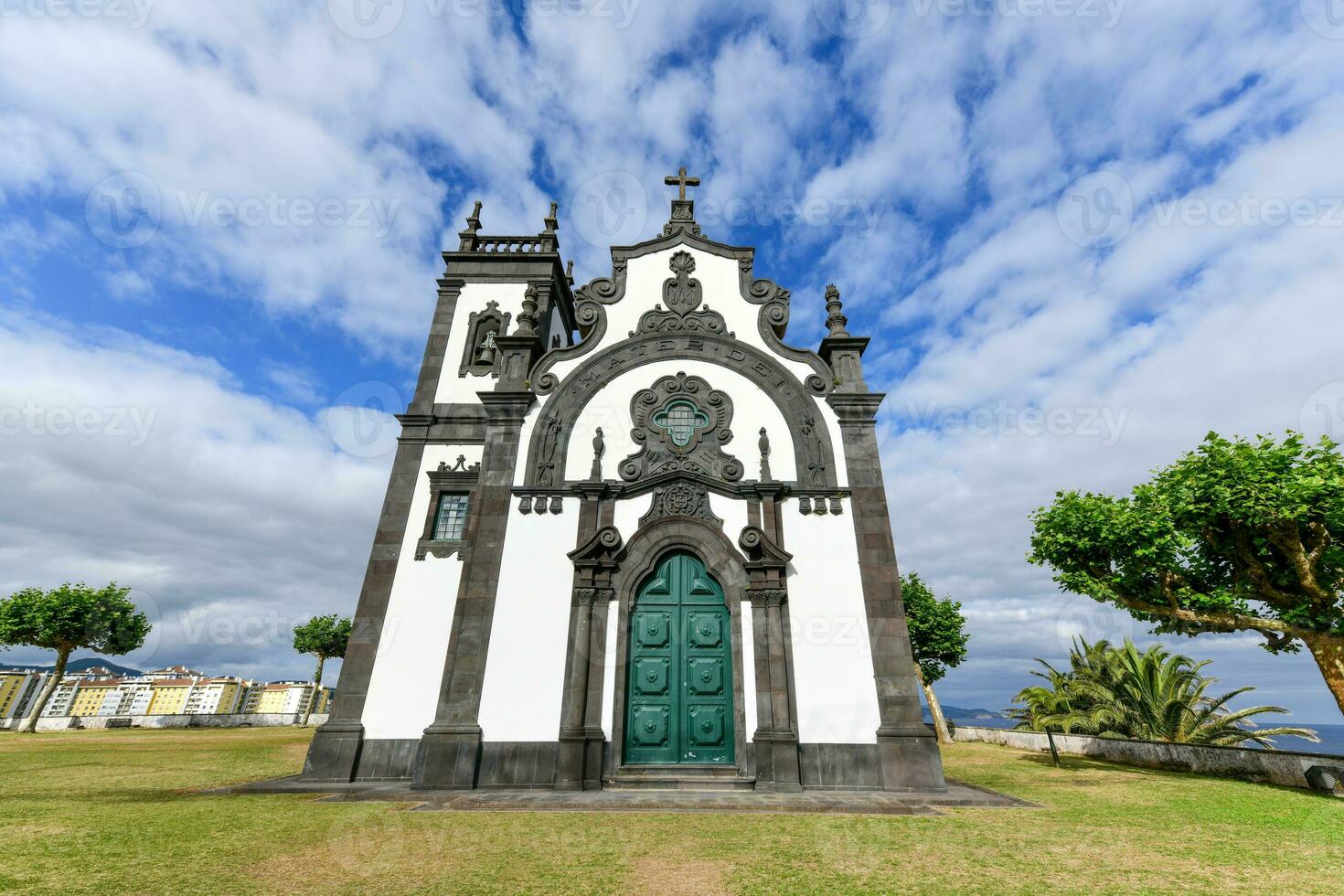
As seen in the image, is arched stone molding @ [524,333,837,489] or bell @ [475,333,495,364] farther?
bell @ [475,333,495,364]

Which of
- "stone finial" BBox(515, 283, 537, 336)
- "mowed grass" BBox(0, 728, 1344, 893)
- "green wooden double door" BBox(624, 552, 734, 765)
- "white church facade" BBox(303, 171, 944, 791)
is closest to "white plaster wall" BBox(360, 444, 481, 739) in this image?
"white church facade" BBox(303, 171, 944, 791)

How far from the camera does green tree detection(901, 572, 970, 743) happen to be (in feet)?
86.2

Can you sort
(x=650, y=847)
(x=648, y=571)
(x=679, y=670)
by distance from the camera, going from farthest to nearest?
(x=648, y=571) → (x=679, y=670) → (x=650, y=847)

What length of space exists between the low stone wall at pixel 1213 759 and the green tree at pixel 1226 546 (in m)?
1.62

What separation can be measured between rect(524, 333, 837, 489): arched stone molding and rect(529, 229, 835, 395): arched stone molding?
1.42 ft

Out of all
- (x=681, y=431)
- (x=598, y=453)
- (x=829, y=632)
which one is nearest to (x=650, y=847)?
(x=829, y=632)

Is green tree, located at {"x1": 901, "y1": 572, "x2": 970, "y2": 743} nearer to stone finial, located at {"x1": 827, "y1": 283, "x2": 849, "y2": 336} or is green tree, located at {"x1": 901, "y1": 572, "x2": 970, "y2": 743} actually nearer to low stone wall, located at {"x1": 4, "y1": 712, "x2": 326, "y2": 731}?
stone finial, located at {"x1": 827, "y1": 283, "x2": 849, "y2": 336}

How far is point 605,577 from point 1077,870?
8461 mm

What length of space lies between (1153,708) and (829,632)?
1321cm

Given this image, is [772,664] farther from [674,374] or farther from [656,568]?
[674,374]

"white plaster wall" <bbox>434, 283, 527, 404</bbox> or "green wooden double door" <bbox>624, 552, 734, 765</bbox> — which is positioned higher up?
"white plaster wall" <bbox>434, 283, 527, 404</bbox>

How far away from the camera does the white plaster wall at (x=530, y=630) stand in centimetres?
1107

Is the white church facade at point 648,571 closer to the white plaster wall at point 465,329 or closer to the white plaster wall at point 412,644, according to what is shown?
the white plaster wall at point 412,644

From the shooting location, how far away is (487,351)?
57.4 ft
